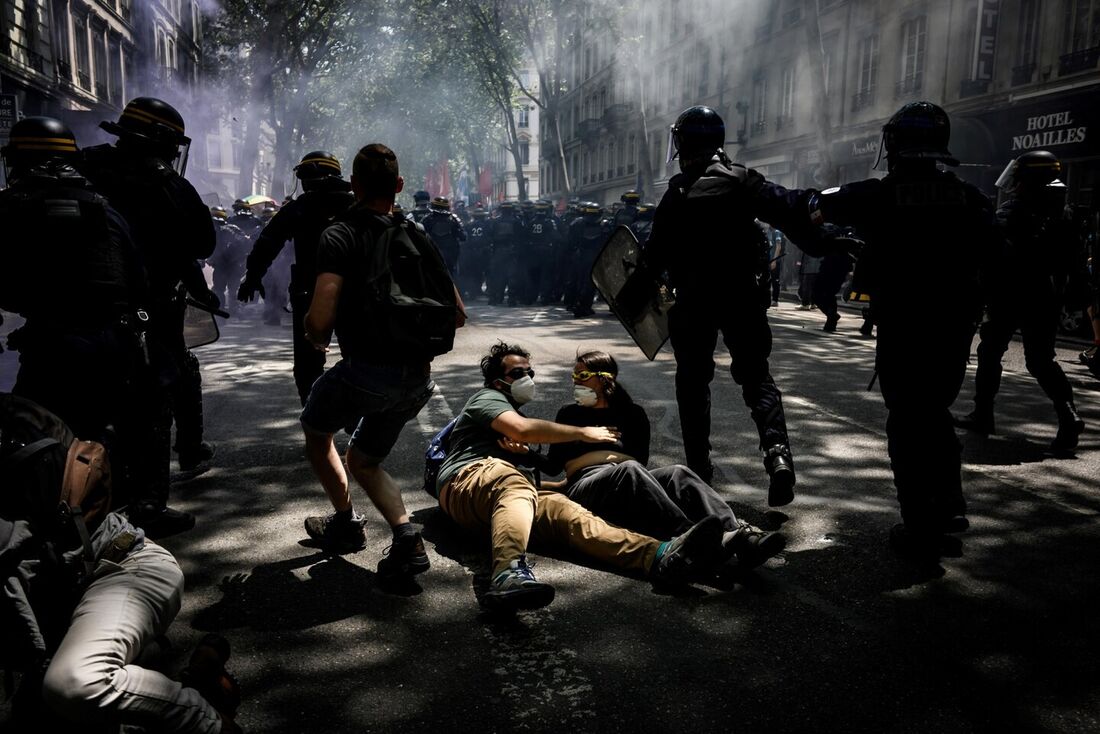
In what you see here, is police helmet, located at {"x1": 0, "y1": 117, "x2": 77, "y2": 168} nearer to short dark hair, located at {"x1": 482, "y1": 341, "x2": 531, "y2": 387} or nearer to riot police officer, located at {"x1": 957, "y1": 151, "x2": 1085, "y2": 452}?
short dark hair, located at {"x1": 482, "y1": 341, "x2": 531, "y2": 387}

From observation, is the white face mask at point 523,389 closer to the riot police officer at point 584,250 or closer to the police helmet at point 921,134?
the police helmet at point 921,134

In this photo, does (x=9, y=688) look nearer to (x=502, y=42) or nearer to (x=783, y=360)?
(x=783, y=360)

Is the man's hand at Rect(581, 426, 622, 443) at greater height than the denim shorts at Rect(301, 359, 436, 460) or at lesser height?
lesser

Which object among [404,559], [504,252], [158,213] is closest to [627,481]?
[404,559]

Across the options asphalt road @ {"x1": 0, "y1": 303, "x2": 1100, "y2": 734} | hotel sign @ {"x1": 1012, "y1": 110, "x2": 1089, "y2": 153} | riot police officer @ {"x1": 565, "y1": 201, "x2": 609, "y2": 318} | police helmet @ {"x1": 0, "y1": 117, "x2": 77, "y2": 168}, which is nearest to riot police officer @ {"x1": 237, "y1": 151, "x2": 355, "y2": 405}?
asphalt road @ {"x1": 0, "y1": 303, "x2": 1100, "y2": 734}

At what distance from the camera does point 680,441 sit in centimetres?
618

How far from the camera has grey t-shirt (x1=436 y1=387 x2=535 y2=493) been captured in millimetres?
4113

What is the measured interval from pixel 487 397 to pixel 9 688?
2.25 meters

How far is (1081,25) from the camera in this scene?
17.2 meters

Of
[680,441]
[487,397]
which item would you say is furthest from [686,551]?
[680,441]

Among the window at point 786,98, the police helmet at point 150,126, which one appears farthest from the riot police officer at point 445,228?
the window at point 786,98

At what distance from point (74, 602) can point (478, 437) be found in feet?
6.89

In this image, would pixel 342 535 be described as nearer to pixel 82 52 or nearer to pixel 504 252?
pixel 504 252

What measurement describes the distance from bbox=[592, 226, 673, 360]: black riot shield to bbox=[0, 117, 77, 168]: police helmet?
2596mm
